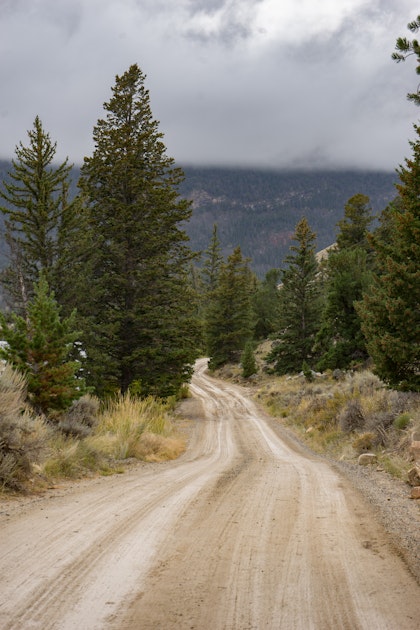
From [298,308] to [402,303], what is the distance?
2860cm

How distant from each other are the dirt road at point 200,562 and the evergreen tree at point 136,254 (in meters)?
15.7

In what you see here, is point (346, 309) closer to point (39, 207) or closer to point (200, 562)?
point (39, 207)

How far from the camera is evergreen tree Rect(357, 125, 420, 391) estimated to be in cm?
1246

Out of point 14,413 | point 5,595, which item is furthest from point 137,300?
point 5,595

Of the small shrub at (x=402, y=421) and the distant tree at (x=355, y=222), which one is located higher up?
the distant tree at (x=355, y=222)

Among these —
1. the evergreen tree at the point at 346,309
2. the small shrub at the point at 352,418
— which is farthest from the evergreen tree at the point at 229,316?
the small shrub at the point at 352,418

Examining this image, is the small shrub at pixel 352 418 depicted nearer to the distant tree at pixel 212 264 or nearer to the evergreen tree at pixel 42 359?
the evergreen tree at pixel 42 359

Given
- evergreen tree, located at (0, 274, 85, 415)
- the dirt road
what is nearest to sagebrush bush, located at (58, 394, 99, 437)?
evergreen tree, located at (0, 274, 85, 415)

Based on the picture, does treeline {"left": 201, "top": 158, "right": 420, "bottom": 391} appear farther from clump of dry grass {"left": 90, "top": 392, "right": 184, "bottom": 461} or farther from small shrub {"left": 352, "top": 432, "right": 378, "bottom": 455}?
clump of dry grass {"left": 90, "top": 392, "right": 184, "bottom": 461}

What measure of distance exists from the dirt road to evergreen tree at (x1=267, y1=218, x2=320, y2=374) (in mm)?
33309

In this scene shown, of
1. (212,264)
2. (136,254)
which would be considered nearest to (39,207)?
(136,254)

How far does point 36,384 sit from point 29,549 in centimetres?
572

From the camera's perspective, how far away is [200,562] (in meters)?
3.95

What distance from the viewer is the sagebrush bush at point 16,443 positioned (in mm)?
6613
